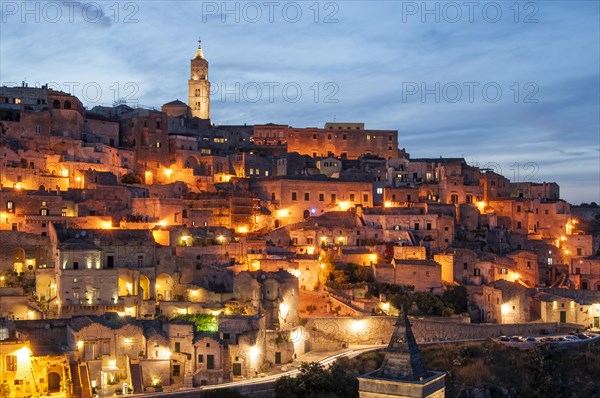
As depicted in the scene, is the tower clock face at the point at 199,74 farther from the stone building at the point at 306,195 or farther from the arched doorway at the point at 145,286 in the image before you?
the arched doorway at the point at 145,286

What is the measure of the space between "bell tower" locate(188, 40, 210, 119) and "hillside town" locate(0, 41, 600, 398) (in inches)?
447

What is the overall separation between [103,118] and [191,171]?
887 centimetres

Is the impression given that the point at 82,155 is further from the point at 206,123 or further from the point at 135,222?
the point at 206,123

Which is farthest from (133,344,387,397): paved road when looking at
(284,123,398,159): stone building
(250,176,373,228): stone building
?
(284,123,398,159): stone building

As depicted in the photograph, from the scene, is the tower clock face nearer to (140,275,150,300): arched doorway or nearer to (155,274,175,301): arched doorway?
(155,274,175,301): arched doorway

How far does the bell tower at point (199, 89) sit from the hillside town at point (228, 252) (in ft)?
37.3

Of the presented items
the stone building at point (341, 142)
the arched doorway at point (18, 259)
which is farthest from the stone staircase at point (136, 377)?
the stone building at point (341, 142)

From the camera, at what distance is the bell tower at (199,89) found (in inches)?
2938

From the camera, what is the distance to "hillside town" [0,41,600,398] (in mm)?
31172

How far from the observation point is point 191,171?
53.7 meters

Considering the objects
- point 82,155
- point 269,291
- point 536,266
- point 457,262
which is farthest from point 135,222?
point 536,266

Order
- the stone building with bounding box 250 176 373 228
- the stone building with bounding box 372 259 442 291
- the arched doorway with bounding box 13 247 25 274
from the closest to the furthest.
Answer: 1. the arched doorway with bounding box 13 247 25 274
2. the stone building with bounding box 372 259 442 291
3. the stone building with bounding box 250 176 373 228

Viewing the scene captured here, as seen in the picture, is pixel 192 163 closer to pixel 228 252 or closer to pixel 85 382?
pixel 228 252

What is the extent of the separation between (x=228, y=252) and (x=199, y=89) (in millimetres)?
38214
